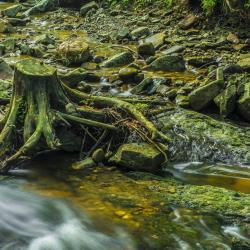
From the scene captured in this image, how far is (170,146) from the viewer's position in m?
7.66

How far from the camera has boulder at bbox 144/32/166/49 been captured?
14925 mm

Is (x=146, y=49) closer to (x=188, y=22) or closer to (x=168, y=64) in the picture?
(x=168, y=64)

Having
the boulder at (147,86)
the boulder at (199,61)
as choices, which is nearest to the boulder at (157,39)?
the boulder at (199,61)

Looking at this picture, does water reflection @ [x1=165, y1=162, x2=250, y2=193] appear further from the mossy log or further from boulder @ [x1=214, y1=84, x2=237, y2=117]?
boulder @ [x1=214, y1=84, x2=237, y2=117]

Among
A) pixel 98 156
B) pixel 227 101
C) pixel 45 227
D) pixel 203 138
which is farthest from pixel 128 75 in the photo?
pixel 45 227

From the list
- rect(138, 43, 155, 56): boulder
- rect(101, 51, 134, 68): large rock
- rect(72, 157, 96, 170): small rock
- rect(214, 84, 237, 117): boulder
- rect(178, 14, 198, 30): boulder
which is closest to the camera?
rect(72, 157, 96, 170): small rock

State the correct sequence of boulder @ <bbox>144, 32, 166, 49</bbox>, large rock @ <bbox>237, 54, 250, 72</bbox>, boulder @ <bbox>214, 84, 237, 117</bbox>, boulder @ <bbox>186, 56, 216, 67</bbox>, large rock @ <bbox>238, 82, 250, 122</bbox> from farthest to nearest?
1. boulder @ <bbox>144, 32, 166, 49</bbox>
2. boulder @ <bbox>186, 56, 216, 67</bbox>
3. large rock @ <bbox>237, 54, 250, 72</bbox>
4. boulder @ <bbox>214, 84, 237, 117</bbox>
5. large rock @ <bbox>238, 82, 250, 122</bbox>

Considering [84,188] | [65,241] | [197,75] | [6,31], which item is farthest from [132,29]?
[65,241]

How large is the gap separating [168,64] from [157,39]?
3.54 meters

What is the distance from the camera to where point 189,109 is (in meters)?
9.04

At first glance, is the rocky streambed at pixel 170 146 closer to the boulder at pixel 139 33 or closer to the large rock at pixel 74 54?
the large rock at pixel 74 54

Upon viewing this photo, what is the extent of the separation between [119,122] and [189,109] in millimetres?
2134

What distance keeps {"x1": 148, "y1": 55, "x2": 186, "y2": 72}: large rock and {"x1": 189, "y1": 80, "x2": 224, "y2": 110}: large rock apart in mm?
3122

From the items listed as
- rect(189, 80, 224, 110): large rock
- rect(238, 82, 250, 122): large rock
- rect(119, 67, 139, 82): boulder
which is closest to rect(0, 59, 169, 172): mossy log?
rect(189, 80, 224, 110): large rock
